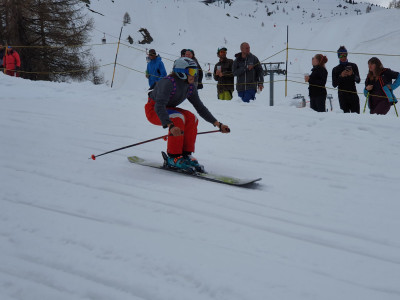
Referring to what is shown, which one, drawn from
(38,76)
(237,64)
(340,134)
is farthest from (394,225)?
(38,76)

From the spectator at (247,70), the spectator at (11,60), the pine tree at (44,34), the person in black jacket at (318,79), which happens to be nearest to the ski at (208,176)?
the person in black jacket at (318,79)

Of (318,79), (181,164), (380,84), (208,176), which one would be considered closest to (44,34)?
(318,79)

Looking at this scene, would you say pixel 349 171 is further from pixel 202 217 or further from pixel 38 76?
pixel 38 76

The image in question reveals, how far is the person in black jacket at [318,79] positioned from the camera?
7.37 meters

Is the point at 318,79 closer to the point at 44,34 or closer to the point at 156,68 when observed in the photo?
the point at 156,68


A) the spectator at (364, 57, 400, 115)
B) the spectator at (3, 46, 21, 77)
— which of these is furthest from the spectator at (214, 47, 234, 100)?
the spectator at (3, 46, 21, 77)

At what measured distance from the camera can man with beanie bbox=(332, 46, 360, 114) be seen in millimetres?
7125

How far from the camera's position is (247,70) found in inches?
338

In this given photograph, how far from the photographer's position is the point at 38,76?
16.8 m

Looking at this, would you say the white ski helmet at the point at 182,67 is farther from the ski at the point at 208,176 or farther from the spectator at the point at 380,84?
the spectator at the point at 380,84

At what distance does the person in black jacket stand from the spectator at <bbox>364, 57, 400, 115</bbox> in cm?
88

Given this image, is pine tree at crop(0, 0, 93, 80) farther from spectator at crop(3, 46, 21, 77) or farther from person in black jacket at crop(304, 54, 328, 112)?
person in black jacket at crop(304, 54, 328, 112)

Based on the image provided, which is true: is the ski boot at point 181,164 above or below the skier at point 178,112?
below

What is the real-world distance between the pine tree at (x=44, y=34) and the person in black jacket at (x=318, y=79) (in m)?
12.3
